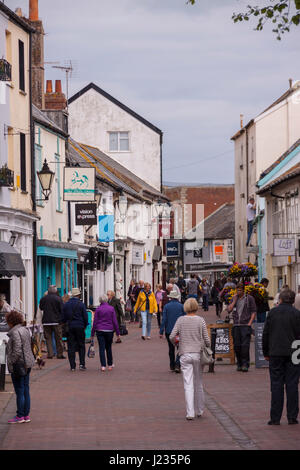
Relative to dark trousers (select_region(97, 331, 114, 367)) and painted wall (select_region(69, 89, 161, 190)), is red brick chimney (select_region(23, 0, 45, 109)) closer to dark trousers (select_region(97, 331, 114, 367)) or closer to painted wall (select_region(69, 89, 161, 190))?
dark trousers (select_region(97, 331, 114, 367))

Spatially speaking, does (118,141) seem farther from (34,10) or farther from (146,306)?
(146,306)

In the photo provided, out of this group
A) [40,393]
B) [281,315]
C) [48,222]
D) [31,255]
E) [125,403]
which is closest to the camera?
[281,315]

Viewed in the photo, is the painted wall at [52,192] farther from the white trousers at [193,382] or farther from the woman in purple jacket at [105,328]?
the white trousers at [193,382]

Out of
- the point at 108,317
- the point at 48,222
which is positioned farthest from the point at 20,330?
the point at 48,222

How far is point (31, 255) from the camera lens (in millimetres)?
30047

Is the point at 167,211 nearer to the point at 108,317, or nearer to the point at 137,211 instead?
the point at 137,211

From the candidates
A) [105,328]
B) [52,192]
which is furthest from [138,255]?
[105,328]

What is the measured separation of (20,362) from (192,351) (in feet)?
8.02

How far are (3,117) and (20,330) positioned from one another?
14599 millimetres

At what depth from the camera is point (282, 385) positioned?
1254 cm

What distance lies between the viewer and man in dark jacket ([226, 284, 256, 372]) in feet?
67.3

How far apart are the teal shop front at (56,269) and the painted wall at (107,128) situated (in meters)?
26.4

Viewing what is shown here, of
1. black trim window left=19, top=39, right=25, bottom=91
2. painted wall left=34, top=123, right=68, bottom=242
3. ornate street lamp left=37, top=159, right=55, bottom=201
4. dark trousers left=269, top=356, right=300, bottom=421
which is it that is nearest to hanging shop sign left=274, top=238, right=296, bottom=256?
painted wall left=34, top=123, right=68, bottom=242

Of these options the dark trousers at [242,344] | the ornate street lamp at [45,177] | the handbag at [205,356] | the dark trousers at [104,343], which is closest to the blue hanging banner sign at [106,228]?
the ornate street lamp at [45,177]
